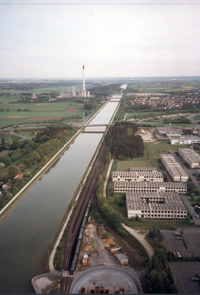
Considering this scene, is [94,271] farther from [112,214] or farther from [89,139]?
[89,139]

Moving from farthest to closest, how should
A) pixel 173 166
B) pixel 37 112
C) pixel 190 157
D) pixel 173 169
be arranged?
pixel 37 112 → pixel 190 157 → pixel 173 166 → pixel 173 169

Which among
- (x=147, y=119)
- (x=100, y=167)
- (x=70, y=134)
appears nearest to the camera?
(x=100, y=167)

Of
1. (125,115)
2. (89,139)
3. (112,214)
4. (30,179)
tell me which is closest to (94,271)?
(112,214)

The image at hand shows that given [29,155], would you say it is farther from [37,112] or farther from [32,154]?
[37,112]

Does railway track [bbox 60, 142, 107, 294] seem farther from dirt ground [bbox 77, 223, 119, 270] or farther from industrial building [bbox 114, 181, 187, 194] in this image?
industrial building [bbox 114, 181, 187, 194]

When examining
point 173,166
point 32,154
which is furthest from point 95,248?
point 32,154

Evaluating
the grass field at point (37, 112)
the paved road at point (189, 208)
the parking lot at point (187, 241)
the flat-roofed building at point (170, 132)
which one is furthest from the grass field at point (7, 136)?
the parking lot at point (187, 241)
